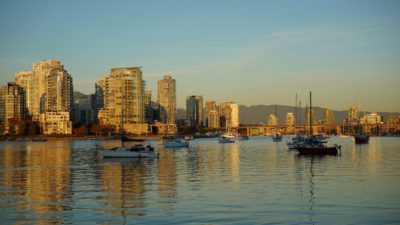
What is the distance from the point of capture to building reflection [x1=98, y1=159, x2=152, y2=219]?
3208 cm

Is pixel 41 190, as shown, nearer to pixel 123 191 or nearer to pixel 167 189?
pixel 123 191

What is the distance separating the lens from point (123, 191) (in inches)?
1608

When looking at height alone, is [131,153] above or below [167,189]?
above

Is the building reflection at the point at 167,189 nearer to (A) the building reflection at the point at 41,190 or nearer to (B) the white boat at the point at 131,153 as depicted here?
(A) the building reflection at the point at 41,190

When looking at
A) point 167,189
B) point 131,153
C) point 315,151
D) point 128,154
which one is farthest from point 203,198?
point 315,151

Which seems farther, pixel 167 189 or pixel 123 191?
pixel 167 189

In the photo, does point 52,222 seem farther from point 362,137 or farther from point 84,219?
point 362,137

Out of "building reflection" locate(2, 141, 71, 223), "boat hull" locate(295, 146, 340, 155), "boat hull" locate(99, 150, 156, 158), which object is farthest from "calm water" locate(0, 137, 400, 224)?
"boat hull" locate(295, 146, 340, 155)

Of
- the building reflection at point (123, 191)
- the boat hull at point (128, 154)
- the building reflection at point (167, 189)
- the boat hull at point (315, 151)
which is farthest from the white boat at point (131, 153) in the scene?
the boat hull at point (315, 151)

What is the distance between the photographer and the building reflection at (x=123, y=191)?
32.1 meters

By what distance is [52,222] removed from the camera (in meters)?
28.1

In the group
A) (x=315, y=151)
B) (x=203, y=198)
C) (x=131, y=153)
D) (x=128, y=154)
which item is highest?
(x=131, y=153)

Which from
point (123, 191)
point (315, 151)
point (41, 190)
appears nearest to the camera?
point (123, 191)

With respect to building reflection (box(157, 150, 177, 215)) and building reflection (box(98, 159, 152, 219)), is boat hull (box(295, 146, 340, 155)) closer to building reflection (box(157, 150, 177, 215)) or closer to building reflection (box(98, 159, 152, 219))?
building reflection (box(157, 150, 177, 215))
